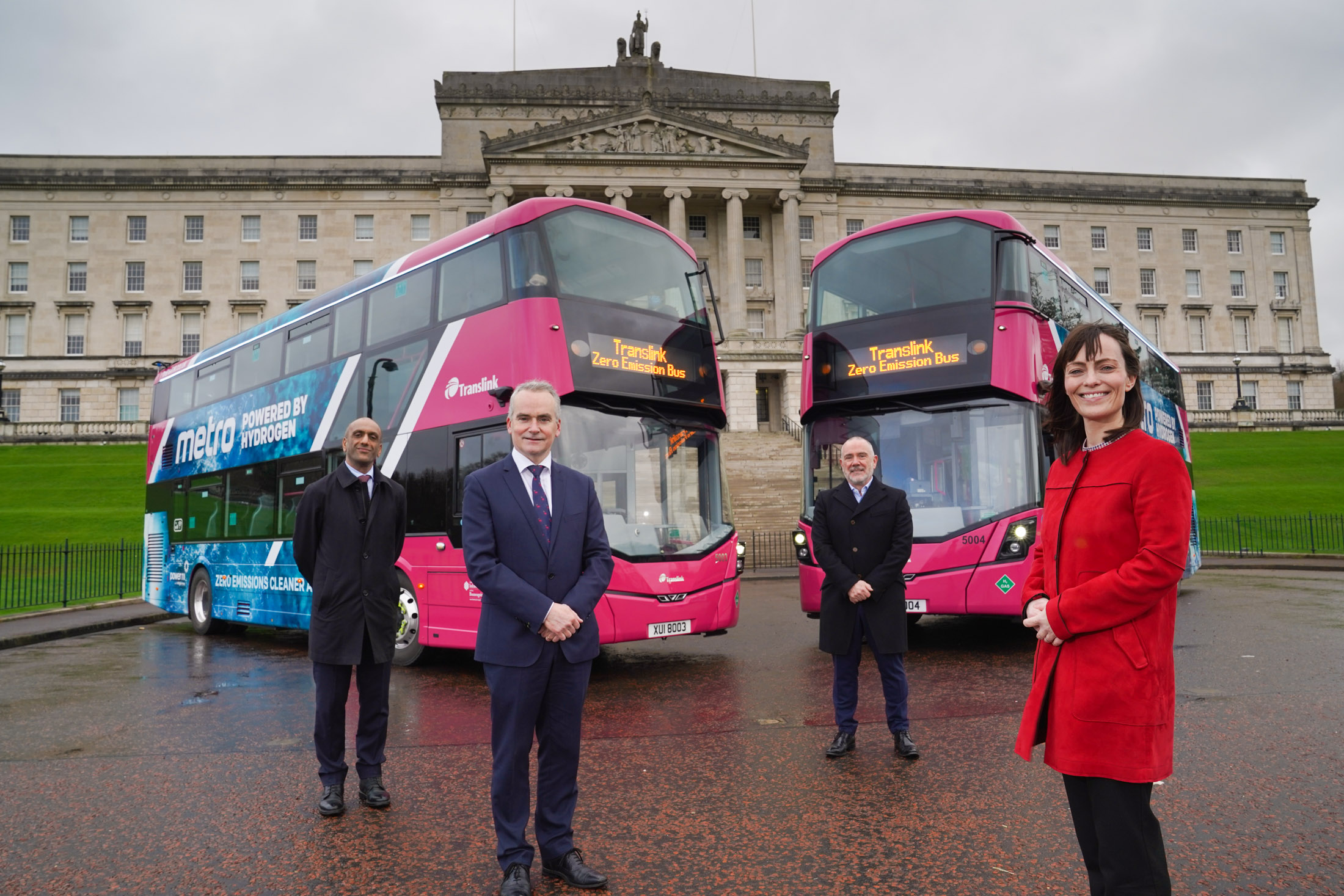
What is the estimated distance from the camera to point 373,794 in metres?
4.81

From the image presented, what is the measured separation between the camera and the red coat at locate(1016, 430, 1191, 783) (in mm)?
2443

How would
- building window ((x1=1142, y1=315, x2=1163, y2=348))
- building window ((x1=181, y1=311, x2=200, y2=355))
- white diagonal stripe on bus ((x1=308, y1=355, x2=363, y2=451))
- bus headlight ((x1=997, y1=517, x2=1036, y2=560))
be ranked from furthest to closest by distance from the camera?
1. building window ((x1=1142, y1=315, x2=1163, y2=348))
2. building window ((x1=181, y1=311, x2=200, y2=355))
3. white diagonal stripe on bus ((x1=308, y1=355, x2=363, y2=451))
4. bus headlight ((x1=997, y1=517, x2=1036, y2=560))

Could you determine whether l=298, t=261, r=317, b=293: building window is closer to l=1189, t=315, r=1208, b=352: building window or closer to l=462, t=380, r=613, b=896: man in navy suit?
l=462, t=380, r=613, b=896: man in navy suit

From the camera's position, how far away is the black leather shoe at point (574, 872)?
362cm

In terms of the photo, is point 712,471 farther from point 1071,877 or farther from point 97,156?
point 97,156

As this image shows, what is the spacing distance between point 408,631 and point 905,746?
19.6 feet

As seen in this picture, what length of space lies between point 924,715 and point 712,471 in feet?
11.8

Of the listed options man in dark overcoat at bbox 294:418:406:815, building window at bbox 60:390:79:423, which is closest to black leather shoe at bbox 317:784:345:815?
man in dark overcoat at bbox 294:418:406:815

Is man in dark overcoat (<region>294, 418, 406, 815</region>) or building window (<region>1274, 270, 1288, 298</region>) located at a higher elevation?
building window (<region>1274, 270, 1288, 298</region>)

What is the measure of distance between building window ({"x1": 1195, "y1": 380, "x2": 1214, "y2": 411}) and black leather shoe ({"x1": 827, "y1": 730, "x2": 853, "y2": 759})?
65.6 m

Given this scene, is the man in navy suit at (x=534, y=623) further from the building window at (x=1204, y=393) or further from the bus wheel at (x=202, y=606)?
the building window at (x=1204, y=393)

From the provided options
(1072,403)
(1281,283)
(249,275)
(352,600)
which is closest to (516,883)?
(352,600)

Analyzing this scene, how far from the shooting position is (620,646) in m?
11.6

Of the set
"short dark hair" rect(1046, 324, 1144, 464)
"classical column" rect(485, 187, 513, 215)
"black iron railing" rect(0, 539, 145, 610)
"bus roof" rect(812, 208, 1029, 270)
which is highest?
"classical column" rect(485, 187, 513, 215)
